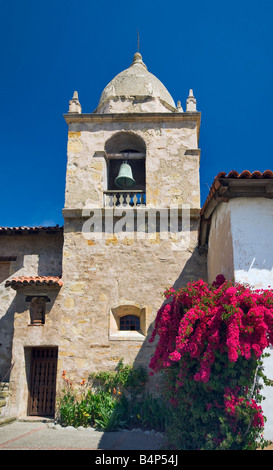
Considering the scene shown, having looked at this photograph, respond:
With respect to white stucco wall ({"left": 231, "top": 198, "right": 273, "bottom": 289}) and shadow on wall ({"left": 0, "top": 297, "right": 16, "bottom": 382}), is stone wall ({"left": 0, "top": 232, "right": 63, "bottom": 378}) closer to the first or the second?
Answer: shadow on wall ({"left": 0, "top": 297, "right": 16, "bottom": 382})

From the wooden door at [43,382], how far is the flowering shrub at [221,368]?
560cm

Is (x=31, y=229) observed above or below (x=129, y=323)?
above

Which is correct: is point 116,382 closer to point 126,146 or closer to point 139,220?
point 139,220

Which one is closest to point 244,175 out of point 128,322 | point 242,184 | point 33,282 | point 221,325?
point 242,184

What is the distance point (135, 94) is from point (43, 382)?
397 inches

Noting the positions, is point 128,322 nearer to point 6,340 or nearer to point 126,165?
point 6,340

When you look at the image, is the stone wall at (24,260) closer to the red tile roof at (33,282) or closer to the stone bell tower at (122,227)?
the stone bell tower at (122,227)

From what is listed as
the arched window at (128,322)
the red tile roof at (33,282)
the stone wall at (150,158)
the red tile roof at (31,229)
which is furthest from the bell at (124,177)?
the arched window at (128,322)

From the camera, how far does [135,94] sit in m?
13.3

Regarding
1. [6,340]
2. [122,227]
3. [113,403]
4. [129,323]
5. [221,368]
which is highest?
[122,227]

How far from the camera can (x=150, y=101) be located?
12.9 m

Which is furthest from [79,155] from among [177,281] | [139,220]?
[177,281]

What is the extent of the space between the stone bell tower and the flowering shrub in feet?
14.8
